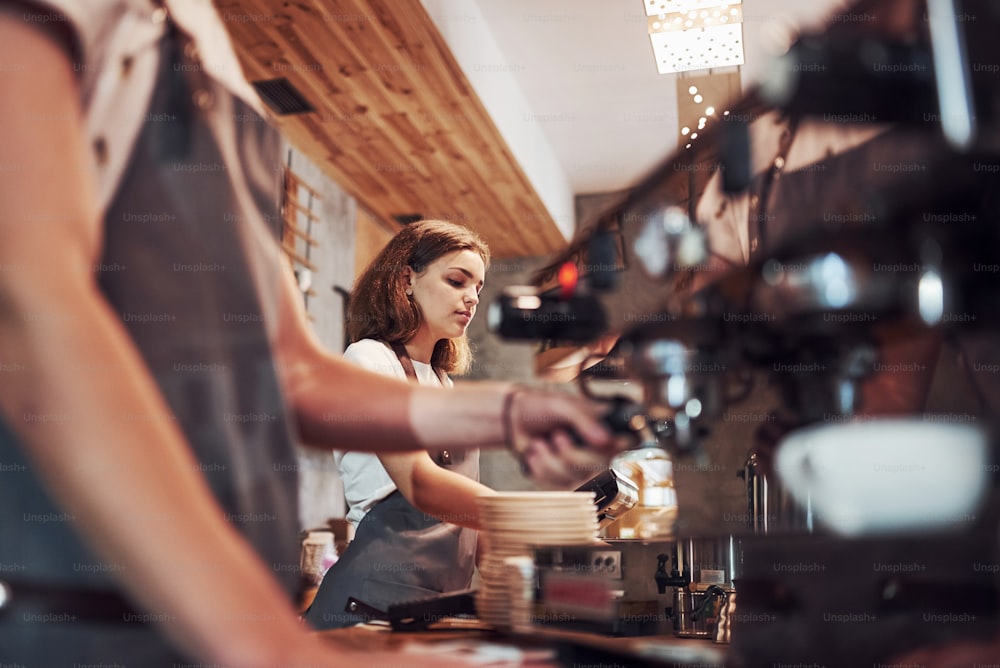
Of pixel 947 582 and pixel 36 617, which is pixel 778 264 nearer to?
pixel 947 582

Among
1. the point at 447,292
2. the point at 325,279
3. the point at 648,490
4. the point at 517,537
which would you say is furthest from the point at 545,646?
the point at 325,279

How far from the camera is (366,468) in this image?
7.23 feet

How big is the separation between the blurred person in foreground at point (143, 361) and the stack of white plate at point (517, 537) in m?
0.20

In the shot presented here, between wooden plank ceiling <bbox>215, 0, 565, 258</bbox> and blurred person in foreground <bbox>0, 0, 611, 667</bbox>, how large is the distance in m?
2.48

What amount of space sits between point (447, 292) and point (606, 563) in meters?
1.47

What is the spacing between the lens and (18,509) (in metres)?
0.77

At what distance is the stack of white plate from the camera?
1122 millimetres

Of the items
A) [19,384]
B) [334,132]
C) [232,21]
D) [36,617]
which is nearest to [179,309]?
[19,384]

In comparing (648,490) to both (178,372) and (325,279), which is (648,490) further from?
(325,279)

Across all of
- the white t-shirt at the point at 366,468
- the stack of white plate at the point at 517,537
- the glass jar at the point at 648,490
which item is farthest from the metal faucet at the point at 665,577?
the white t-shirt at the point at 366,468

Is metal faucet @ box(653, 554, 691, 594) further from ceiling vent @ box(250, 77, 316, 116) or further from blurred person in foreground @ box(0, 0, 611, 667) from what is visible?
ceiling vent @ box(250, 77, 316, 116)

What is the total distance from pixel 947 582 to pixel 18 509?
2.63ft

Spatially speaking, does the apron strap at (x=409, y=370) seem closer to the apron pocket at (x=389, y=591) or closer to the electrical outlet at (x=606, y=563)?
the apron pocket at (x=389, y=591)

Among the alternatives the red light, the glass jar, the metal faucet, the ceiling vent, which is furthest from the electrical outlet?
the ceiling vent
